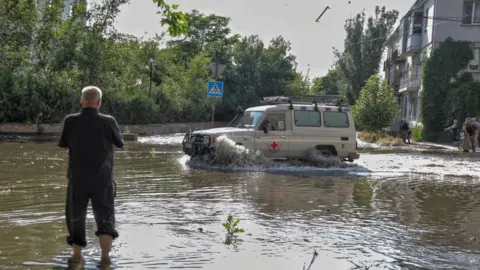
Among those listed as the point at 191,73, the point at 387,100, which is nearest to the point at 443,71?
the point at 387,100

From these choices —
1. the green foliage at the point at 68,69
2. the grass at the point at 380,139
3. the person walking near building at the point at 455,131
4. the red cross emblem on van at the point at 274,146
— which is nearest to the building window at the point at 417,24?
the grass at the point at 380,139

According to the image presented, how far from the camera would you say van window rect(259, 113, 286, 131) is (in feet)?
55.1

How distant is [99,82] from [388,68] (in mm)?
43742

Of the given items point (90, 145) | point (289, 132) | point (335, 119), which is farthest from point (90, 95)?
point (335, 119)

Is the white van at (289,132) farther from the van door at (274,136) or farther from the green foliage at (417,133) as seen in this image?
the green foliage at (417,133)

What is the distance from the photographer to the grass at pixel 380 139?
108 ft

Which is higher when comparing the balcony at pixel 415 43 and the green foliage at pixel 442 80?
the balcony at pixel 415 43

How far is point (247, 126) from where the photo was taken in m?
16.9

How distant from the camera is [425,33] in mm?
45656

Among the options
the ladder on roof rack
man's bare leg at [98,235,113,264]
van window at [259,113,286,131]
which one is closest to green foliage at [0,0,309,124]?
the ladder on roof rack

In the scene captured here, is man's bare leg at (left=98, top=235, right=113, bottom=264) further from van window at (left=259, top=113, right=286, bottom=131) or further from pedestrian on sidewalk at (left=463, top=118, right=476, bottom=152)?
pedestrian on sidewalk at (left=463, top=118, right=476, bottom=152)

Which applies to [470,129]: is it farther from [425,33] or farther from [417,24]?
[417,24]

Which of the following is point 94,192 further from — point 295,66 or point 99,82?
point 295,66

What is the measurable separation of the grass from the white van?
15.5m
